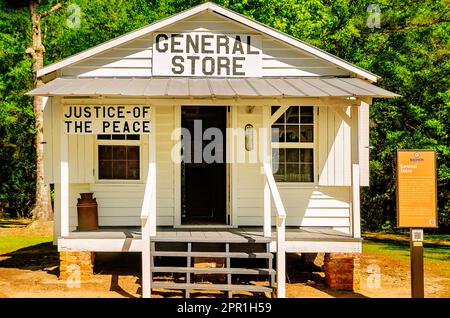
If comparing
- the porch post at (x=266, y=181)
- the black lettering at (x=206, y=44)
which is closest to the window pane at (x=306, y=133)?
the porch post at (x=266, y=181)

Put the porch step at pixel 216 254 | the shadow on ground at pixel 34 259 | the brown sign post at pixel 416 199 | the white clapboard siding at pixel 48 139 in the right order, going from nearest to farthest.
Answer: the brown sign post at pixel 416 199 → the porch step at pixel 216 254 → the white clapboard siding at pixel 48 139 → the shadow on ground at pixel 34 259

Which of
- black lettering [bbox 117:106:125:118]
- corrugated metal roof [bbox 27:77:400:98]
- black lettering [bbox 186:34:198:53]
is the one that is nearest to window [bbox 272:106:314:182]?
corrugated metal roof [bbox 27:77:400:98]

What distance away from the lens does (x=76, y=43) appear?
27875 millimetres

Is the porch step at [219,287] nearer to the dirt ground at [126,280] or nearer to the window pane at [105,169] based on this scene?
the dirt ground at [126,280]

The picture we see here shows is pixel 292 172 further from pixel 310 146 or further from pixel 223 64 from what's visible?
pixel 223 64

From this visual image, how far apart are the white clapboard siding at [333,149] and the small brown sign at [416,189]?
363 centimetres

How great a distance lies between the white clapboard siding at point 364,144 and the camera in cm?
1195

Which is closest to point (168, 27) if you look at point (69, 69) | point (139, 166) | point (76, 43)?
point (69, 69)

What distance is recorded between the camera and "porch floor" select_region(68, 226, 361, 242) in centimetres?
1009

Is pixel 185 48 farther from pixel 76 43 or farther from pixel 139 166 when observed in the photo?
pixel 76 43

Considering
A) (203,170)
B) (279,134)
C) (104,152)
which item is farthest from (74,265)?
(279,134)

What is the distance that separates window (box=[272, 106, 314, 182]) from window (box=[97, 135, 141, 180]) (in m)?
3.00

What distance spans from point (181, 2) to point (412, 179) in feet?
67.5

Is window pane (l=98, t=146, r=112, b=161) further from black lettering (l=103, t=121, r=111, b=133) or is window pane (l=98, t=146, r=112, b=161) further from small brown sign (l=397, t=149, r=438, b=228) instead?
small brown sign (l=397, t=149, r=438, b=228)
